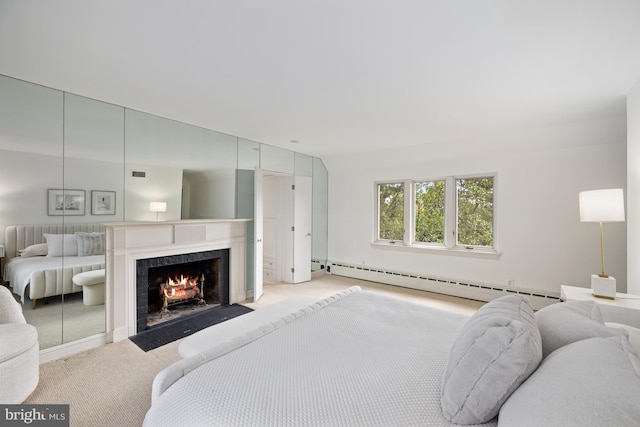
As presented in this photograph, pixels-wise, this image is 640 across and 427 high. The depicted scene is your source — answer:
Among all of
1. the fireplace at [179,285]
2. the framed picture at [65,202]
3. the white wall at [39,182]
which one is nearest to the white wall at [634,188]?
the fireplace at [179,285]

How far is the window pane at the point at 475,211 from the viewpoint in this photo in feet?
14.5

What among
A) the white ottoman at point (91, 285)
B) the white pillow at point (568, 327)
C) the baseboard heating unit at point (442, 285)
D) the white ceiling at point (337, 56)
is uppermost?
the white ceiling at point (337, 56)

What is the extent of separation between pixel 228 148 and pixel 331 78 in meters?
2.23

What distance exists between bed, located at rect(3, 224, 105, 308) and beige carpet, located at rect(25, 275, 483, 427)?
2.17 feet

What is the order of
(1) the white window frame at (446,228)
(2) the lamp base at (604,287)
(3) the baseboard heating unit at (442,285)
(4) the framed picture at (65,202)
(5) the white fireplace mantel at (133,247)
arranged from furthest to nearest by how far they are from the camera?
(1) the white window frame at (446,228)
(3) the baseboard heating unit at (442,285)
(5) the white fireplace mantel at (133,247)
(4) the framed picture at (65,202)
(2) the lamp base at (604,287)

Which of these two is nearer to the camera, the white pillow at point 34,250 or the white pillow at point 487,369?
the white pillow at point 487,369

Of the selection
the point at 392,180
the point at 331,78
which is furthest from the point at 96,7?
the point at 392,180

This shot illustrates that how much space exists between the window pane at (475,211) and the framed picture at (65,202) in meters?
5.03

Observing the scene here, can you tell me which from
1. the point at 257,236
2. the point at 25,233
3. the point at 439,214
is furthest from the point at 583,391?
the point at 439,214

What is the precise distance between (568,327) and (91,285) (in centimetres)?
370

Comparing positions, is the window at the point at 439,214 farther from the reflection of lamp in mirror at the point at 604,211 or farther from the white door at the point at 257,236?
the white door at the point at 257,236

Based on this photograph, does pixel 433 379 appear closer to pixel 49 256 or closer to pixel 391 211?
pixel 49 256

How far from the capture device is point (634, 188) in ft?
7.61

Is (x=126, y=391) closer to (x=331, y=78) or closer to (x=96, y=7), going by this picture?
(x=96, y=7)
